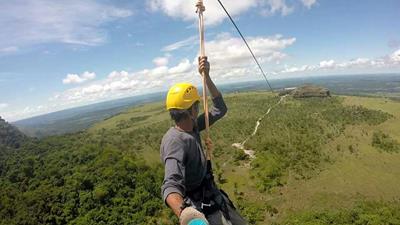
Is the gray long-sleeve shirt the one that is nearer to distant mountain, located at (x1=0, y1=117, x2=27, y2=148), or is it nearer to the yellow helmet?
the yellow helmet

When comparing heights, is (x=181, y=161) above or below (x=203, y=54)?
below

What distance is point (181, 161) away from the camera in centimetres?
373

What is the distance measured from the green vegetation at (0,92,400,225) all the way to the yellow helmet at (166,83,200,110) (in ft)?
99.1

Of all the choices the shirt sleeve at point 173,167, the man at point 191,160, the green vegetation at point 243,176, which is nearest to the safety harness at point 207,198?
the man at point 191,160

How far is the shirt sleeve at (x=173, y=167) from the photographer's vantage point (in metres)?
3.50

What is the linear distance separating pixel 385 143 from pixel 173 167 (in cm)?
6343

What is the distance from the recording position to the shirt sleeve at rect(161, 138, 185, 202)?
350 centimetres

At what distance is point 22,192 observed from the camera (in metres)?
42.6

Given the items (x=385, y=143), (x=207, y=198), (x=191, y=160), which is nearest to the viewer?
(x=191, y=160)

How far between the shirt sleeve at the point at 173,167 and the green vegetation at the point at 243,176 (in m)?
30.4

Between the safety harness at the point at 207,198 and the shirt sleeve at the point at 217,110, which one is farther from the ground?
the shirt sleeve at the point at 217,110

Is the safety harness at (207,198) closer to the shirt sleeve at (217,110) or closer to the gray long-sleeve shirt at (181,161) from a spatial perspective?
the gray long-sleeve shirt at (181,161)

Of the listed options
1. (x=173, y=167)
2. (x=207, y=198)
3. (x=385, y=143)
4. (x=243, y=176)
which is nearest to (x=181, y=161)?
(x=173, y=167)

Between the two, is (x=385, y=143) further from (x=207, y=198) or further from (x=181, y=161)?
(x=181, y=161)
